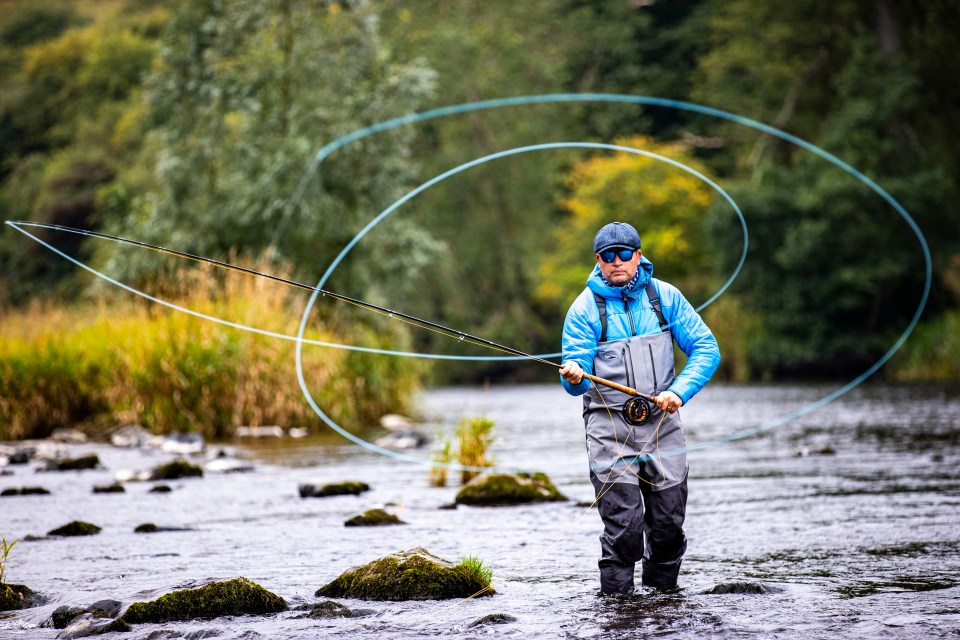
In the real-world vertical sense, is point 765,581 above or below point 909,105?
below

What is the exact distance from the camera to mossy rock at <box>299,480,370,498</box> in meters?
11.5

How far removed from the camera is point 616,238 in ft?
20.9

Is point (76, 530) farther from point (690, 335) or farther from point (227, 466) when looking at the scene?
point (690, 335)

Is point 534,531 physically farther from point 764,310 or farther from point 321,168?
point 764,310

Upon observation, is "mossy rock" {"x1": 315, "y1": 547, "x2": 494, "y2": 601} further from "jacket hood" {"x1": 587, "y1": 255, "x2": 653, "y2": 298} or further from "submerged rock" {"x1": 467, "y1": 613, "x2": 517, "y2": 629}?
"jacket hood" {"x1": 587, "y1": 255, "x2": 653, "y2": 298}

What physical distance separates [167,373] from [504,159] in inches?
1708

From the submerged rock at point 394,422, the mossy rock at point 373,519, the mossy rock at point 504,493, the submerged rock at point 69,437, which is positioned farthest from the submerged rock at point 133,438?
the mossy rock at point 373,519

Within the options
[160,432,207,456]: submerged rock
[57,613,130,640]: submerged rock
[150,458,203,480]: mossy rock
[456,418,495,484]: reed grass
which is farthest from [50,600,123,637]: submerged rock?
[160,432,207,456]: submerged rock

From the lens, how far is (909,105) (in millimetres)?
38875

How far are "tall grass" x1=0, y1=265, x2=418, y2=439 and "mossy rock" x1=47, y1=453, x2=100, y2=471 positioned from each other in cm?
399

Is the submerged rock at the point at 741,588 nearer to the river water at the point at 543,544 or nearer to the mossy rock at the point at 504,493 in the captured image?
the river water at the point at 543,544

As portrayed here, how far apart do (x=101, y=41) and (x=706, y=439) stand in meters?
58.1

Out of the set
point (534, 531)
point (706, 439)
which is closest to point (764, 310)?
point (706, 439)

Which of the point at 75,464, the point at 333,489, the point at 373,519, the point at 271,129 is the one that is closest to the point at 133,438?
the point at 75,464
